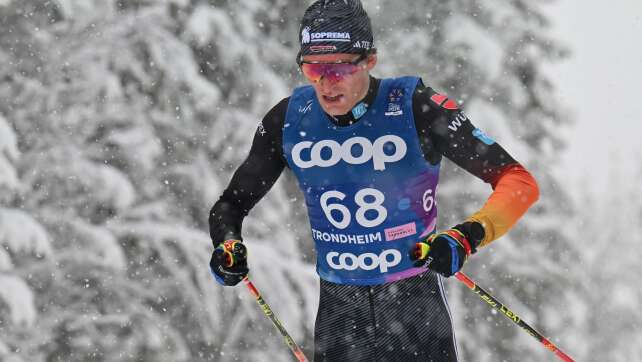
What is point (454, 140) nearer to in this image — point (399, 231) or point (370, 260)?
point (399, 231)

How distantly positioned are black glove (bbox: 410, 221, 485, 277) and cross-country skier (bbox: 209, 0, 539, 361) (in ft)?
1.01

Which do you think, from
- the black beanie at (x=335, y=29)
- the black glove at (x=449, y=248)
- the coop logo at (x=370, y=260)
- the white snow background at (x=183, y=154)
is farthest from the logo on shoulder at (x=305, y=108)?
the white snow background at (x=183, y=154)

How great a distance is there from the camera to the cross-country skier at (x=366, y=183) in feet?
12.7

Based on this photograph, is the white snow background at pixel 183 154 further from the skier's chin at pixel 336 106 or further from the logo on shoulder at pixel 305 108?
the skier's chin at pixel 336 106

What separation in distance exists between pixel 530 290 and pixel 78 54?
24.6 ft

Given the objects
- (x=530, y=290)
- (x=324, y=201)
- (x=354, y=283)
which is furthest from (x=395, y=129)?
(x=530, y=290)

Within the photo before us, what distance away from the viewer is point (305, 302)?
36.9 ft

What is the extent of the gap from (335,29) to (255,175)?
0.85 m

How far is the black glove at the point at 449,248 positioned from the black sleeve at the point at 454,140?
301 mm

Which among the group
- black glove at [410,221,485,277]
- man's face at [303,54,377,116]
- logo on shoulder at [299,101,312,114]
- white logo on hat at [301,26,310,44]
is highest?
white logo on hat at [301,26,310,44]

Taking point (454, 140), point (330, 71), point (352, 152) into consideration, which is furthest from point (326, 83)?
point (454, 140)

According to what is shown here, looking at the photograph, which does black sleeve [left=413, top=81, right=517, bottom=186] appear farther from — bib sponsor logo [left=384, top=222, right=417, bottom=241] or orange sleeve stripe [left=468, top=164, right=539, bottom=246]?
bib sponsor logo [left=384, top=222, right=417, bottom=241]

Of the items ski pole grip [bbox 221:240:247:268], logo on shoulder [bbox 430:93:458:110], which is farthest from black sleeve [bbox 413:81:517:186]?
ski pole grip [bbox 221:240:247:268]

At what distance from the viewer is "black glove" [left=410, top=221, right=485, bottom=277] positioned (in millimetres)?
3428
